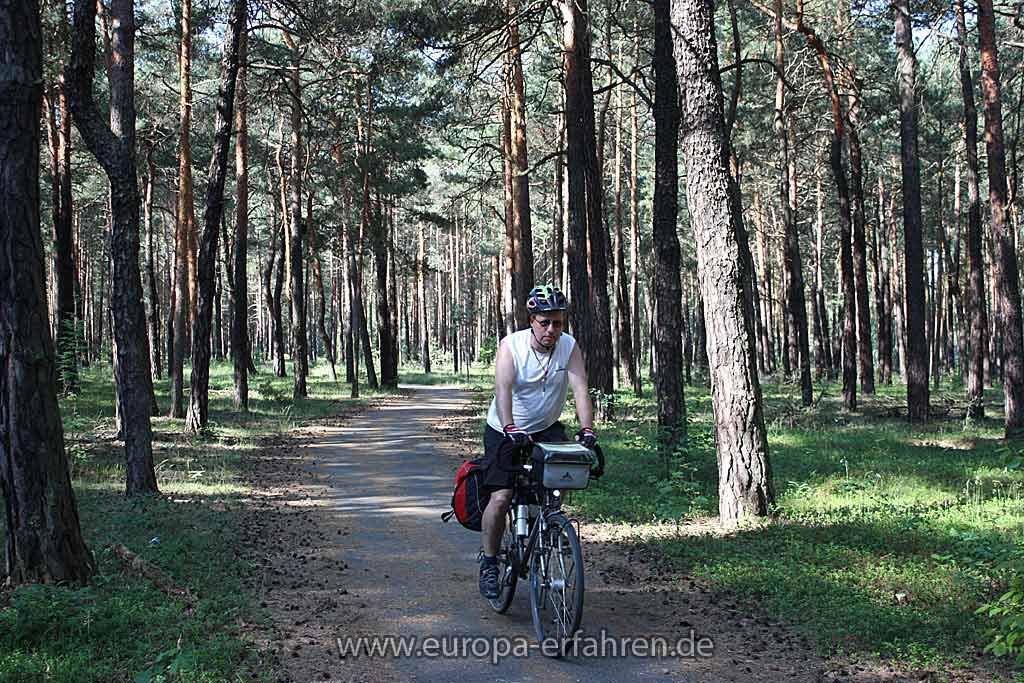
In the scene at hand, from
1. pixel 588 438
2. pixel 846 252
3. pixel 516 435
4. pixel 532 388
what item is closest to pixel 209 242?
pixel 532 388

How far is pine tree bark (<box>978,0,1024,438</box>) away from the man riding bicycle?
1431cm

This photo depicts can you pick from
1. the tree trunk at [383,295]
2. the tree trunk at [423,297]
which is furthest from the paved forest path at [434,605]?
the tree trunk at [423,297]

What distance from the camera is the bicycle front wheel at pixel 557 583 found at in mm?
5469

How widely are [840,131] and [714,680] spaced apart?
68.8 ft

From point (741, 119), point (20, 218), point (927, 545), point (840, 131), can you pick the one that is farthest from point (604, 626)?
point (741, 119)

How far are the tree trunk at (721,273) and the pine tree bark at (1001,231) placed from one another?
35.5 feet

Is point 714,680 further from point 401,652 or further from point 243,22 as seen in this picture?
point 243,22

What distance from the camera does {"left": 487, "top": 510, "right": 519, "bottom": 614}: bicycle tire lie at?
6262 millimetres

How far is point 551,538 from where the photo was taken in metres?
5.78

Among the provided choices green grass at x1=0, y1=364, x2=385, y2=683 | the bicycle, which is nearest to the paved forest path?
the bicycle

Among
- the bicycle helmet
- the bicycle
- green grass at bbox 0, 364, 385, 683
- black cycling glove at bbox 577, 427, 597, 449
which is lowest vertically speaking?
green grass at bbox 0, 364, 385, 683

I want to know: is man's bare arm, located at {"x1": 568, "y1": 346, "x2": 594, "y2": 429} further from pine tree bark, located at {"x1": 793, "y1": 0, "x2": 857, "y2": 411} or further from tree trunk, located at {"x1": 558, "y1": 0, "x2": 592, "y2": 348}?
pine tree bark, located at {"x1": 793, "y1": 0, "x2": 857, "y2": 411}

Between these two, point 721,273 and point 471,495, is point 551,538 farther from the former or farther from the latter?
point 721,273

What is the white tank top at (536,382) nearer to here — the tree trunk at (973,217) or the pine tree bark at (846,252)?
the tree trunk at (973,217)
